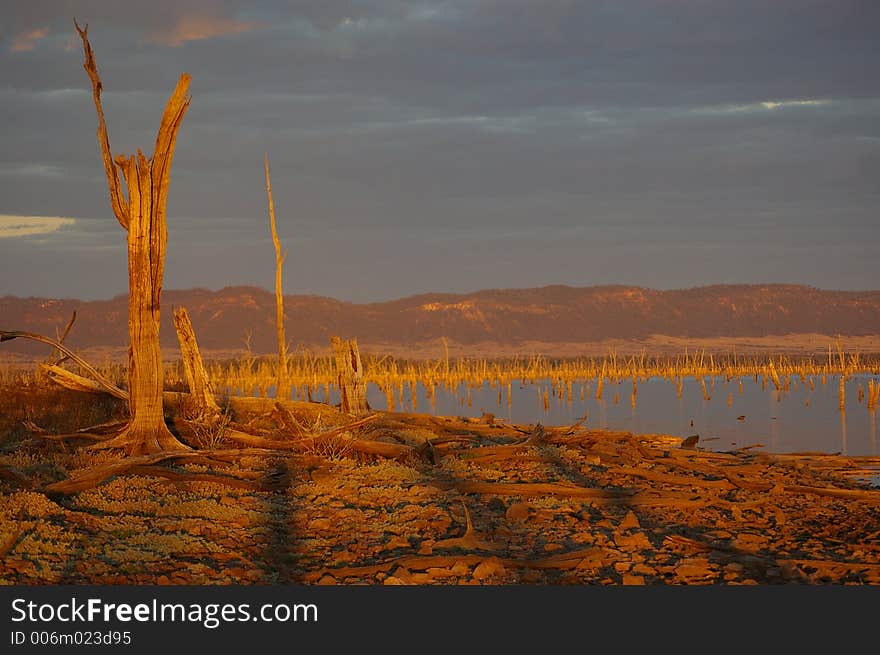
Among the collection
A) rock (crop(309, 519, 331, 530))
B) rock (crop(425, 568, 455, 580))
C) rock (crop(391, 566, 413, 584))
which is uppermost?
rock (crop(309, 519, 331, 530))

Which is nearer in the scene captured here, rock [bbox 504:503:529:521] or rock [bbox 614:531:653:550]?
rock [bbox 614:531:653:550]

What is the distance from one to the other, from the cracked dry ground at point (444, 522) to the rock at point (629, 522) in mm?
14

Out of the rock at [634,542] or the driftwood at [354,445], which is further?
the driftwood at [354,445]

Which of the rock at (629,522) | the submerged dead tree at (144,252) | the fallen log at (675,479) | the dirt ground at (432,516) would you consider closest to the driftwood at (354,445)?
the dirt ground at (432,516)

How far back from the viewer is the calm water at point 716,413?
2448cm

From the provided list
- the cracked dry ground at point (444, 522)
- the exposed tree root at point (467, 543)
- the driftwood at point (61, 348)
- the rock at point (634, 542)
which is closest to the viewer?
the cracked dry ground at point (444, 522)

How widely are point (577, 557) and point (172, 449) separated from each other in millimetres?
6338

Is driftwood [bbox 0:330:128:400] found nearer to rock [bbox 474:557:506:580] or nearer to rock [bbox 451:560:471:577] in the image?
rock [bbox 451:560:471:577]

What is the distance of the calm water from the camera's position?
24.5 m

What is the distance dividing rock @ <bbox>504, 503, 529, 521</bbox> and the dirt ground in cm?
2

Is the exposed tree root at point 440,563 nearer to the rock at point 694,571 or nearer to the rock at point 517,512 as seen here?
the rock at point 694,571

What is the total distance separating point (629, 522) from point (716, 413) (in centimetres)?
2372

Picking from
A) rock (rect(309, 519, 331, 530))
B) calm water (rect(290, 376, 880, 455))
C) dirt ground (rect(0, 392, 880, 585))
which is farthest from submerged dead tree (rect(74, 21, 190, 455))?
calm water (rect(290, 376, 880, 455))

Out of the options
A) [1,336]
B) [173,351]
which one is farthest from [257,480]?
[173,351]
